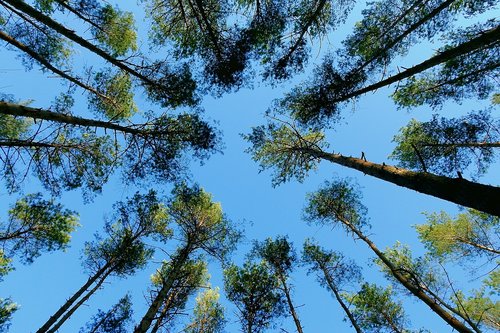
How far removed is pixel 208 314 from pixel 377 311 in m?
6.43

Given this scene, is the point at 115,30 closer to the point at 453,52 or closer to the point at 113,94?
the point at 113,94

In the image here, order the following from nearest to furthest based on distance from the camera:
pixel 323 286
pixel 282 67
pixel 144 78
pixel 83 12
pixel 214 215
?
1. pixel 144 78
2. pixel 83 12
3. pixel 282 67
4. pixel 323 286
5. pixel 214 215

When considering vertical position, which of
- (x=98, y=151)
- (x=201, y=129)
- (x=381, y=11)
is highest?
(x=381, y=11)

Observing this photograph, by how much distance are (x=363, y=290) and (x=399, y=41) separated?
27.4 ft

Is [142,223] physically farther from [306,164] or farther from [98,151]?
[306,164]

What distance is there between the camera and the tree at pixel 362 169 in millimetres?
3723

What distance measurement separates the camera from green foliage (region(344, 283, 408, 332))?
10.9 m

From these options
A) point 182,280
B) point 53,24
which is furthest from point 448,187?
point 182,280

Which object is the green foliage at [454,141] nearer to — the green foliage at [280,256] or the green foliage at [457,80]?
the green foliage at [457,80]

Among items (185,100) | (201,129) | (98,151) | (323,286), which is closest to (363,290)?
(323,286)

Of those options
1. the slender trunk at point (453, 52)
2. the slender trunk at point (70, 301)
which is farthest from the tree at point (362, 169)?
the slender trunk at point (70, 301)

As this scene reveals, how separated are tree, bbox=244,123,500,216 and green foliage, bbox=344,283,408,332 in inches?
191

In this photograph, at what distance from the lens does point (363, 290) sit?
1110 centimetres

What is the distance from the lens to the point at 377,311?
1100cm
